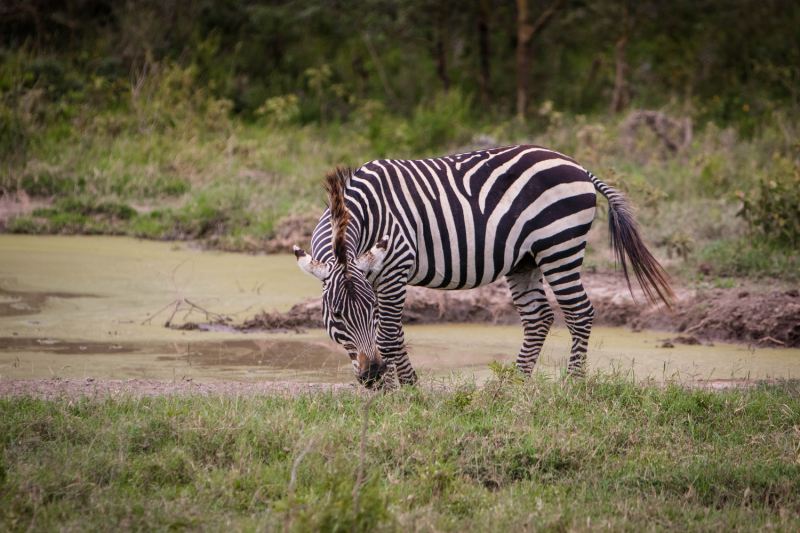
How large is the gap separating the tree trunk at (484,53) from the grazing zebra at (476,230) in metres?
13.1

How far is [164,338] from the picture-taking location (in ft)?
20.0

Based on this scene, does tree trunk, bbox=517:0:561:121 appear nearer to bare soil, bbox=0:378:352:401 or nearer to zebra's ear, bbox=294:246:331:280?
bare soil, bbox=0:378:352:401

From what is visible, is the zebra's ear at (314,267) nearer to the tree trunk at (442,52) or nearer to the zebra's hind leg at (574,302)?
the zebra's hind leg at (574,302)

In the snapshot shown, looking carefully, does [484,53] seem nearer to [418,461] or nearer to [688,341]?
[688,341]

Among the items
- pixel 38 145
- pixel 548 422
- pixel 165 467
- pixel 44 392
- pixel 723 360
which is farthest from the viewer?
pixel 38 145

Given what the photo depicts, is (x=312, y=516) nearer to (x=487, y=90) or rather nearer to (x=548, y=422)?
(x=548, y=422)

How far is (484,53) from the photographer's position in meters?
18.0

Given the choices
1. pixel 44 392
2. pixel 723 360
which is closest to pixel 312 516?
pixel 44 392

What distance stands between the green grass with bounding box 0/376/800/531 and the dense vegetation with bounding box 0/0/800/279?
4.18 metres

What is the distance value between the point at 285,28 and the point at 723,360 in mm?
14856

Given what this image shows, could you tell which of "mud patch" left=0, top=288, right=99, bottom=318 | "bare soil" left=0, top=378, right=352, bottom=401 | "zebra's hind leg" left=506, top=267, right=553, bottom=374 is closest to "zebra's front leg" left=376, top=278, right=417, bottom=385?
"bare soil" left=0, top=378, right=352, bottom=401

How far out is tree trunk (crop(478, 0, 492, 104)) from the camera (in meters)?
17.4

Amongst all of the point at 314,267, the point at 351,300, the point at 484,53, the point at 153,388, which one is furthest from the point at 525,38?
the point at 153,388

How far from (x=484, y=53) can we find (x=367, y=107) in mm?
4191
